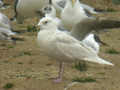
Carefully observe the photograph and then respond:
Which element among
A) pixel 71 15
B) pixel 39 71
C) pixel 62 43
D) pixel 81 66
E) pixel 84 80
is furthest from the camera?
pixel 71 15

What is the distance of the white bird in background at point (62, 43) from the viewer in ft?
17.8

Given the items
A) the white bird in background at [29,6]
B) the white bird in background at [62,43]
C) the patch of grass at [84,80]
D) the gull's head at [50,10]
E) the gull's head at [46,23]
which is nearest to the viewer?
the white bird in background at [62,43]

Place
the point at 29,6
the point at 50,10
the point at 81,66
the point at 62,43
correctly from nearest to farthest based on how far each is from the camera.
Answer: the point at 62,43
the point at 81,66
the point at 50,10
the point at 29,6

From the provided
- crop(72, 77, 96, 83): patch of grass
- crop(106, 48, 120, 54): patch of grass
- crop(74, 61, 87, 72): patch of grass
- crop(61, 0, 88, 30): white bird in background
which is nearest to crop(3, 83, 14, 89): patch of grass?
crop(72, 77, 96, 83): patch of grass

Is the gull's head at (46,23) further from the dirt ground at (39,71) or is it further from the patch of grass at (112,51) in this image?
the patch of grass at (112,51)

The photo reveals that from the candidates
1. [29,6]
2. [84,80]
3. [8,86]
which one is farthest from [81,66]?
[29,6]

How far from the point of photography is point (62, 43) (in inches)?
Result: 217

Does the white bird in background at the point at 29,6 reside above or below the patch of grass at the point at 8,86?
above

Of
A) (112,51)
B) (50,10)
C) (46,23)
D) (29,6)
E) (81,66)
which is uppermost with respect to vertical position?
(46,23)

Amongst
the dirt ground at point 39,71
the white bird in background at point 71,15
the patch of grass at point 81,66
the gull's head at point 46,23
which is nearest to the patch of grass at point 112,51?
the dirt ground at point 39,71

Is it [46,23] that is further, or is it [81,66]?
[81,66]

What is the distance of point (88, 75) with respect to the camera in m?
6.25

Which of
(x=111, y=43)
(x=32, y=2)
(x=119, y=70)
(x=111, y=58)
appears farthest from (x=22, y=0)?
(x=119, y=70)

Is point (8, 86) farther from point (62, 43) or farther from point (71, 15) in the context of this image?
point (71, 15)
